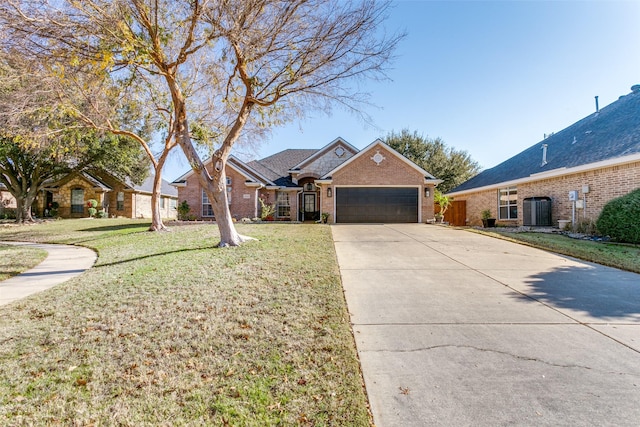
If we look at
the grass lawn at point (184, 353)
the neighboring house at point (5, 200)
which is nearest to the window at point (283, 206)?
the grass lawn at point (184, 353)

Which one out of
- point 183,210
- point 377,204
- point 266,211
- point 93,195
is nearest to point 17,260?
point 183,210

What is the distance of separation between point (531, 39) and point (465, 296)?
11479mm

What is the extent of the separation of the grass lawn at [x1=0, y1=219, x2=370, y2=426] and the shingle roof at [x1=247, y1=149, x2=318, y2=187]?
17582 mm

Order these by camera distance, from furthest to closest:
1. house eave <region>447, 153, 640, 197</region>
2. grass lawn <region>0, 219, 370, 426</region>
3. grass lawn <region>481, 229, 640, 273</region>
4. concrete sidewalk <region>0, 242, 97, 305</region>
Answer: house eave <region>447, 153, 640, 197</region> → grass lawn <region>481, 229, 640, 273</region> → concrete sidewalk <region>0, 242, 97, 305</region> → grass lawn <region>0, 219, 370, 426</region>

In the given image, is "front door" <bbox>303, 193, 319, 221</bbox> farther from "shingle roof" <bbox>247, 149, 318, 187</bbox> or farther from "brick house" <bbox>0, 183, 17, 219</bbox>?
"brick house" <bbox>0, 183, 17, 219</bbox>

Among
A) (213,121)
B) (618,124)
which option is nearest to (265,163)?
(213,121)

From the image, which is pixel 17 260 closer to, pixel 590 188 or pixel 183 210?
pixel 183 210

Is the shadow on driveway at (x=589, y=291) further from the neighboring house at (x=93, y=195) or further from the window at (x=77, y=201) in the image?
the window at (x=77, y=201)

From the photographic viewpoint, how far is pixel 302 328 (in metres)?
3.85

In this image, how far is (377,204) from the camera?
61.5ft

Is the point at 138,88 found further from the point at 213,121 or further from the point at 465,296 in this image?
the point at 465,296

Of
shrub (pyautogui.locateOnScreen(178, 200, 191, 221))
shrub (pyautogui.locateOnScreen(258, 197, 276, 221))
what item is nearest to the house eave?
shrub (pyautogui.locateOnScreen(258, 197, 276, 221))

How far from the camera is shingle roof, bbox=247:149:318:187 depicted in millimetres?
23530

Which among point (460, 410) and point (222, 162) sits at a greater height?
point (222, 162)
